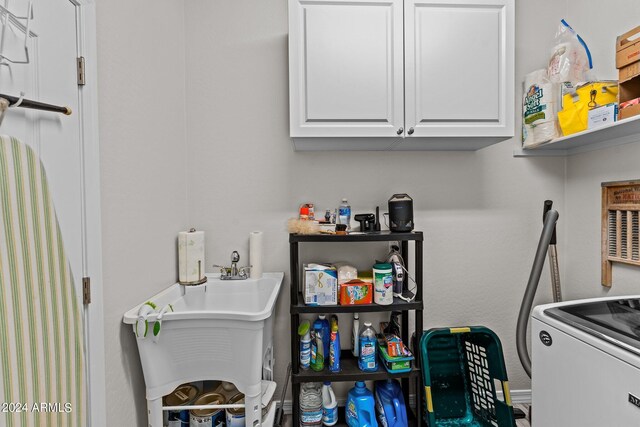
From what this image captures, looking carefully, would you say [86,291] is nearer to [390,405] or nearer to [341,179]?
[341,179]

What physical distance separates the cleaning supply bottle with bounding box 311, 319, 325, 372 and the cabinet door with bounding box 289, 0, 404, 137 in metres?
1.02

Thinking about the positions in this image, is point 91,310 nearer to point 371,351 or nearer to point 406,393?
point 371,351

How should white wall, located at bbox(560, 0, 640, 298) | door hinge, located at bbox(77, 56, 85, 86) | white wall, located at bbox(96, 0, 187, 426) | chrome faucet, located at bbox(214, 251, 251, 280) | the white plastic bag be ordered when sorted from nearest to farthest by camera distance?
door hinge, located at bbox(77, 56, 85, 86), white wall, located at bbox(96, 0, 187, 426), white wall, located at bbox(560, 0, 640, 298), the white plastic bag, chrome faucet, located at bbox(214, 251, 251, 280)

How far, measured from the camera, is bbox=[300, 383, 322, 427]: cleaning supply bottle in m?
1.66

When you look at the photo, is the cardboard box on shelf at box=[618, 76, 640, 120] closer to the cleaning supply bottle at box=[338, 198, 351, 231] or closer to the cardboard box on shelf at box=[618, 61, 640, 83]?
the cardboard box on shelf at box=[618, 61, 640, 83]

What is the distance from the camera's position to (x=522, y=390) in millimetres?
1984

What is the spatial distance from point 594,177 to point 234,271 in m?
2.03

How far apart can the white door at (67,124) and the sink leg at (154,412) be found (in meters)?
0.21

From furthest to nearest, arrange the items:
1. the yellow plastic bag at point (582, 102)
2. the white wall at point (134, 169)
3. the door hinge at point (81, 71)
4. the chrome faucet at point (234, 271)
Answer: the chrome faucet at point (234, 271)
the yellow plastic bag at point (582, 102)
the white wall at point (134, 169)
the door hinge at point (81, 71)

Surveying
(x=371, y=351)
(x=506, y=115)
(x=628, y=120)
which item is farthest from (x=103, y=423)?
(x=628, y=120)

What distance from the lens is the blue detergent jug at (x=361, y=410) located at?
165cm

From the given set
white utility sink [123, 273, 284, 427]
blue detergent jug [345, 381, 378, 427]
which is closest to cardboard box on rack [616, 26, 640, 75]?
white utility sink [123, 273, 284, 427]

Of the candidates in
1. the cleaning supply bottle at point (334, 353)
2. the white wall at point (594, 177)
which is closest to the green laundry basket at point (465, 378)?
the cleaning supply bottle at point (334, 353)

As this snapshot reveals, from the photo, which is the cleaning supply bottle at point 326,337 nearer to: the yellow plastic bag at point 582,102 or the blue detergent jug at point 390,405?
the blue detergent jug at point 390,405
